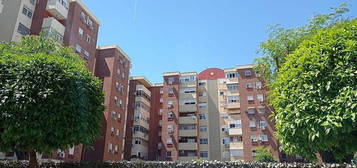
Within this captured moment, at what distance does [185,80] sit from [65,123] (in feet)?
137

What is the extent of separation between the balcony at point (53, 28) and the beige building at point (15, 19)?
7.09ft

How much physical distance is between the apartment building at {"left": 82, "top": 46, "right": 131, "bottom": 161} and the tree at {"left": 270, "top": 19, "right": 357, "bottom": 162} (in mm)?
30883

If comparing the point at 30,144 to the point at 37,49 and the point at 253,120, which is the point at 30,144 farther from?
the point at 253,120

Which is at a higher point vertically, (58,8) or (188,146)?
(58,8)

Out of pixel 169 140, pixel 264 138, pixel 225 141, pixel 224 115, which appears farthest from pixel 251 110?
pixel 169 140

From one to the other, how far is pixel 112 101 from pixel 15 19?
53.7 feet

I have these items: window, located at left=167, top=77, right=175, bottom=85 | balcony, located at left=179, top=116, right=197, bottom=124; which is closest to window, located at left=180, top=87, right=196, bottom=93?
window, located at left=167, top=77, right=175, bottom=85

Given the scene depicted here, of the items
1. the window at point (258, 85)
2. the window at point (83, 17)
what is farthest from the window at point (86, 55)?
the window at point (258, 85)

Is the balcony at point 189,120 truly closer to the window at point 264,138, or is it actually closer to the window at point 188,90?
the window at point 188,90

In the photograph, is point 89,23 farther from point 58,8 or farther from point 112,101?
point 112,101

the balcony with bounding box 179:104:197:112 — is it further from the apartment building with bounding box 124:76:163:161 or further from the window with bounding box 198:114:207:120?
the apartment building with bounding box 124:76:163:161

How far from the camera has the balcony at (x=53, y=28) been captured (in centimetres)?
2931

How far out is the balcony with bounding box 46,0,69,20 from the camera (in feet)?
105

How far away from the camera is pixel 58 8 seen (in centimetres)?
3234
